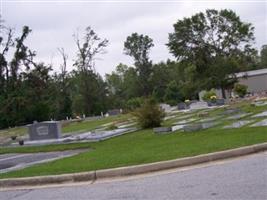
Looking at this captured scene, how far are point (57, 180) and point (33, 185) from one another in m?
0.56

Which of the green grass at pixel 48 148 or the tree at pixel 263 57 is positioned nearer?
the green grass at pixel 48 148

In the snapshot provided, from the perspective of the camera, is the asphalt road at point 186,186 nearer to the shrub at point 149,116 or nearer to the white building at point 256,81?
the shrub at point 149,116

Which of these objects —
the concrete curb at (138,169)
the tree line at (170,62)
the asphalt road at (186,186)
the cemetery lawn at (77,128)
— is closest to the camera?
the asphalt road at (186,186)

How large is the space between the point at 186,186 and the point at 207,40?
71.0 m

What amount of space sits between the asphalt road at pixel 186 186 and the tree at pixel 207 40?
221 ft

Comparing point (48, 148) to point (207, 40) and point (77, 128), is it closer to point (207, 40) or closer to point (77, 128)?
point (77, 128)

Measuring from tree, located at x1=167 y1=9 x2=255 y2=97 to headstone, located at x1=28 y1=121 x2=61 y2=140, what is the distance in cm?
5343

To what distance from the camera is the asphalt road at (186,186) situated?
25.9ft

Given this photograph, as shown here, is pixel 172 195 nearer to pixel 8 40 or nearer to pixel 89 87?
pixel 8 40

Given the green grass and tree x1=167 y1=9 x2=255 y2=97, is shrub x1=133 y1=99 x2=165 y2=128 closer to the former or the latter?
the green grass

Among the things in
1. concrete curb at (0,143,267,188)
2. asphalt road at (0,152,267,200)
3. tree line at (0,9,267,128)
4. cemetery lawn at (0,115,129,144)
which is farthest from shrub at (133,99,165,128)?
tree line at (0,9,267,128)

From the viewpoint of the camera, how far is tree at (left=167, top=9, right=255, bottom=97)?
77188mm

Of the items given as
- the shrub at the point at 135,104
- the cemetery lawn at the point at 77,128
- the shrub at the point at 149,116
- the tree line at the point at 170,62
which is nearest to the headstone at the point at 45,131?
the shrub at the point at 149,116

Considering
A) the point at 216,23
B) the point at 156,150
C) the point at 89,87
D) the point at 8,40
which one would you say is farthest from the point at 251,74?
the point at 156,150
